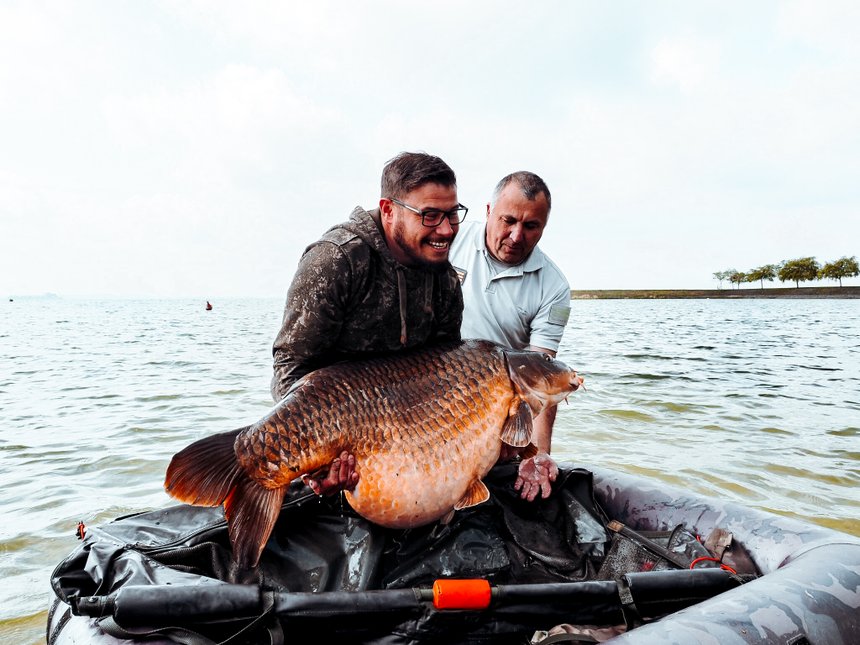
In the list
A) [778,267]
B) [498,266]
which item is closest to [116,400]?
[498,266]

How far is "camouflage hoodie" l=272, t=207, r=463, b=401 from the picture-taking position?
2762 millimetres

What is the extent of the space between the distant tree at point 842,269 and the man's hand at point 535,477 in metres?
94.0

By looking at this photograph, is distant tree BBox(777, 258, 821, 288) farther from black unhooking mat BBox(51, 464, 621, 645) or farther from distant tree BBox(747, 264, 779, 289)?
black unhooking mat BBox(51, 464, 621, 645)

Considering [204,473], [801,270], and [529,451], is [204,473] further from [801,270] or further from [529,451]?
[801,270]

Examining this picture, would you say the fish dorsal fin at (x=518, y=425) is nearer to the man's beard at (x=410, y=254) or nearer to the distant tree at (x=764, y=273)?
the man's beard at (x=410, y=254)

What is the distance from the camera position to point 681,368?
12.8 meters

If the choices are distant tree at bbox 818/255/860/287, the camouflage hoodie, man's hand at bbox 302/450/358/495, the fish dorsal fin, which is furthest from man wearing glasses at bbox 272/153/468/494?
distant tree at bbox 818/255/860/287

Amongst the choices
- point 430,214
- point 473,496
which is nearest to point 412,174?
point 430,214

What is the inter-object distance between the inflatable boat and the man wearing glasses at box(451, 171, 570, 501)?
1.40 m

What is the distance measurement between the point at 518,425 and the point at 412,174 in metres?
1.29

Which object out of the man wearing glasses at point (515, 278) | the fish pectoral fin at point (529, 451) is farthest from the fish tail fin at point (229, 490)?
the man wearing glasses at point (515, 278)

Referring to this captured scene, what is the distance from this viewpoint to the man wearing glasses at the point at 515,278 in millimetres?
4289

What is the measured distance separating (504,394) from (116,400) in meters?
8.21

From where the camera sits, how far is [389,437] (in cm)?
258
